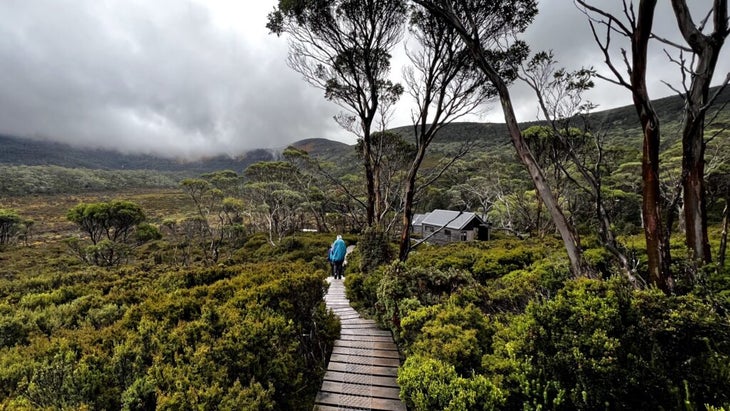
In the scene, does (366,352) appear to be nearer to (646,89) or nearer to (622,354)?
(622,354)

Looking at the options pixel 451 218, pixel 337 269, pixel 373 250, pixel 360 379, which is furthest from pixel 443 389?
pixel 451 218

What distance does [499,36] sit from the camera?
745 centimetres

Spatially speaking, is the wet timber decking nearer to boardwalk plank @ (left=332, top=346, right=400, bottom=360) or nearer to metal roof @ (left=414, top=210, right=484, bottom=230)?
boardwalk plank @ (left=332, top=346, right=400, bottom=360)

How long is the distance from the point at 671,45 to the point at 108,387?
7135 millimetres

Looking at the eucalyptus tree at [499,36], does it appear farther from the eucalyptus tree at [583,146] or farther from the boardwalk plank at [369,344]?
the boardwalk plank at [369,344]

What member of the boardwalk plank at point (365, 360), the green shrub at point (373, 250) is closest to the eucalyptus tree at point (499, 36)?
the boardwalk plank at point (365, 360)

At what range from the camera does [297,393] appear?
4027 mm

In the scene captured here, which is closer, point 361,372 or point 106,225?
point 361,372

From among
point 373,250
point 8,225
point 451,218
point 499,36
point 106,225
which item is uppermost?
point 499,36

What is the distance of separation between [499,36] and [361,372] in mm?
7982

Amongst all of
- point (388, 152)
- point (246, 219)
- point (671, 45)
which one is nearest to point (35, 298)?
point (671, 45)

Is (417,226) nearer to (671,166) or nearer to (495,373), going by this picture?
(671,166)

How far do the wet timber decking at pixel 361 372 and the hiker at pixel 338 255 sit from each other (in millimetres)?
3885

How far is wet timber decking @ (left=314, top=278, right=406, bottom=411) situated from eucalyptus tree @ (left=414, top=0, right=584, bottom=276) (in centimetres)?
317
